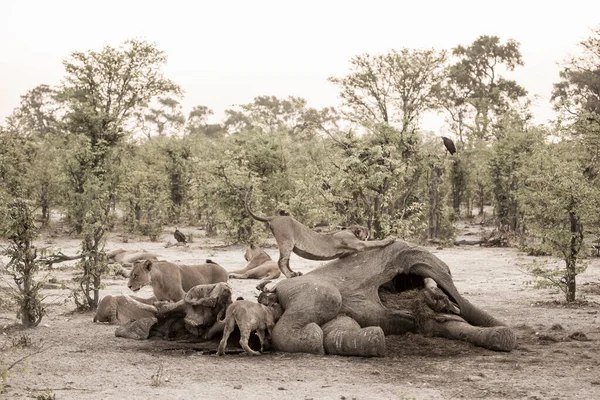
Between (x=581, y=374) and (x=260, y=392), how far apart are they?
332cm

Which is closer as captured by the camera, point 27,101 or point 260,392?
point 260,392

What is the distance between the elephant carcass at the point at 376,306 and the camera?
8.35m

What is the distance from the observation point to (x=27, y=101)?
243ft

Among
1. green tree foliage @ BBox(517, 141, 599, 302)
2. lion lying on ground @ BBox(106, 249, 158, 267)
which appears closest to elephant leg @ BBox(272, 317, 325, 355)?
green tree foliage @ BBox(517, 141, 599, 302)

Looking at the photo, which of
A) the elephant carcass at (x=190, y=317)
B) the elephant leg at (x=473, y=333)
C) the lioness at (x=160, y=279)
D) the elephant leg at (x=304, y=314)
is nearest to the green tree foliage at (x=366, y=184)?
the lioness at (x=160, y=279)

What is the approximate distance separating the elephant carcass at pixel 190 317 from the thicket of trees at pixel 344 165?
9.25 feet

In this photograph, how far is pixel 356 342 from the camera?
8.22m

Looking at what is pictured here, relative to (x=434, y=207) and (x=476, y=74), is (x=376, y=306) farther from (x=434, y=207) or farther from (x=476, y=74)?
(x=476, y=74)

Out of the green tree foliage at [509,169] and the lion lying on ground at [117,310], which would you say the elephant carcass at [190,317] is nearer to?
the lion lying on ground at [117,310]

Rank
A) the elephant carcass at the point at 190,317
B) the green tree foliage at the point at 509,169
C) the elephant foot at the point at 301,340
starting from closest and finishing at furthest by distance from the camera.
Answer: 1. the elephant foot at the point at 301,340
2. the elephant carcass at the point at 190,317
3. the green tree foliage at the point at 509,169

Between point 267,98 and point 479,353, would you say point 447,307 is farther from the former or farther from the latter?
point 267,98

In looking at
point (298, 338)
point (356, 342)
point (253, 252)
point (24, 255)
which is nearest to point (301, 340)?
point (298, 338)

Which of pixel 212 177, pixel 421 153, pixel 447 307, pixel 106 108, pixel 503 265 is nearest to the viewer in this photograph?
pixel 447 307

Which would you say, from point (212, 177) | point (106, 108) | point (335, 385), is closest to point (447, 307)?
point (335, 385)
